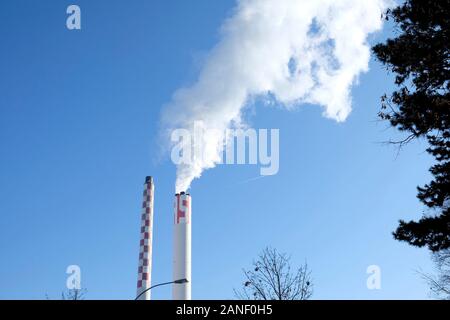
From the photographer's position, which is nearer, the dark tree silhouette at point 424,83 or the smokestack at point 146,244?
the dark tree silhouette at point 424,83

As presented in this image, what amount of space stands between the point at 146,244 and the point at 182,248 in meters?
3.09

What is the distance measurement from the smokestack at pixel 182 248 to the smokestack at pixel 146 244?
2112 millimetres

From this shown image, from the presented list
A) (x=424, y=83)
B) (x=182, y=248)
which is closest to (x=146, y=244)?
(x=182, y=248)

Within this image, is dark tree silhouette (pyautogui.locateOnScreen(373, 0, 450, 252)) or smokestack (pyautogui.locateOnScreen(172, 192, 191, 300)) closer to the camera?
dark tree silhouette (pyautogui.locateOnScreen(373, 0, 450, 252))

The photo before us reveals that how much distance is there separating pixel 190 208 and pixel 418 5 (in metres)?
30.1

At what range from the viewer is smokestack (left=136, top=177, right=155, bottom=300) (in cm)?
3831

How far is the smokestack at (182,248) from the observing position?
38406mm

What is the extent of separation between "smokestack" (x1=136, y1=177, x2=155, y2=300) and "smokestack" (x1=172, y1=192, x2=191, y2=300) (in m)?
2.11

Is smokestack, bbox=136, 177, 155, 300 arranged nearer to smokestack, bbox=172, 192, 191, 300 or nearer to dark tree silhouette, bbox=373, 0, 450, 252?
smokestack, bbox=172, 192, 191, 300

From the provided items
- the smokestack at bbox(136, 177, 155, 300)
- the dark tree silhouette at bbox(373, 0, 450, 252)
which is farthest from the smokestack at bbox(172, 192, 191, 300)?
the dark tree silhouette at bbox(373, 0, 450, 252)

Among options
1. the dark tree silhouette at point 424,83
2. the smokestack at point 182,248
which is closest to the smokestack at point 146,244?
the smokestack at point 182,248

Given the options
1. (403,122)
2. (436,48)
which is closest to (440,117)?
(403,122)

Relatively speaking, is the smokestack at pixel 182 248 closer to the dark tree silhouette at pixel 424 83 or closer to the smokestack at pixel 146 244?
the smokestack at pixel 146 244

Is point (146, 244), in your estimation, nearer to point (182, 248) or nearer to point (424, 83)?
point (182, 248)
